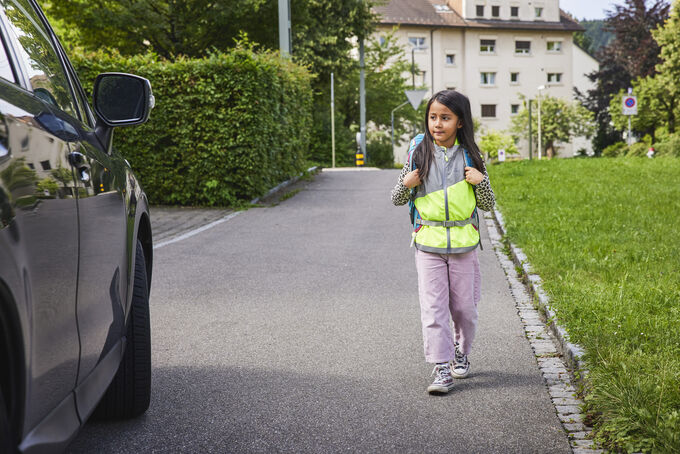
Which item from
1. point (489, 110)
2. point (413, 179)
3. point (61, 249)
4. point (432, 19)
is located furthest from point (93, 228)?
point (489, 110)

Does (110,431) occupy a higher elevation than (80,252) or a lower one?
lower

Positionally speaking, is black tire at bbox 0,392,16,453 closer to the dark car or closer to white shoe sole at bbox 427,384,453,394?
the dark car

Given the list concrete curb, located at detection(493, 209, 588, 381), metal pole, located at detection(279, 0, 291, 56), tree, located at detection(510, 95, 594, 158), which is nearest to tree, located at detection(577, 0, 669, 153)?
tree, located at detection(510, 95, 594, 158)

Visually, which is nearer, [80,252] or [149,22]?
[80,252]

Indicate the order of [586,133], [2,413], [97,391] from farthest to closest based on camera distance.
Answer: [586,133]
[97,391]
[2,413]

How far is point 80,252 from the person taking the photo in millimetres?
2559

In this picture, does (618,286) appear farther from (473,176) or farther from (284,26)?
(284,26)

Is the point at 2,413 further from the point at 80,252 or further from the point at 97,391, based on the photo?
the point at 97,391

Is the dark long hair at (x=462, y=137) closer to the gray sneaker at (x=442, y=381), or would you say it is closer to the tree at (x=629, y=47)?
the gray sneaker at (x=442, y=381)

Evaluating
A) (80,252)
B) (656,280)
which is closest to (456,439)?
(80,252)

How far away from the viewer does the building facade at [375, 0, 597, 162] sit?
7125 cm

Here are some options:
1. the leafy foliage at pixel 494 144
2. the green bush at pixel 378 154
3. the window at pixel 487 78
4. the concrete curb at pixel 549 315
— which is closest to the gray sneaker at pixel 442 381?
the concrete curb at pixel 549 315

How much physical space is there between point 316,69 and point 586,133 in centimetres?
3645

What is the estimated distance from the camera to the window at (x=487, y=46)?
72.8 meters
